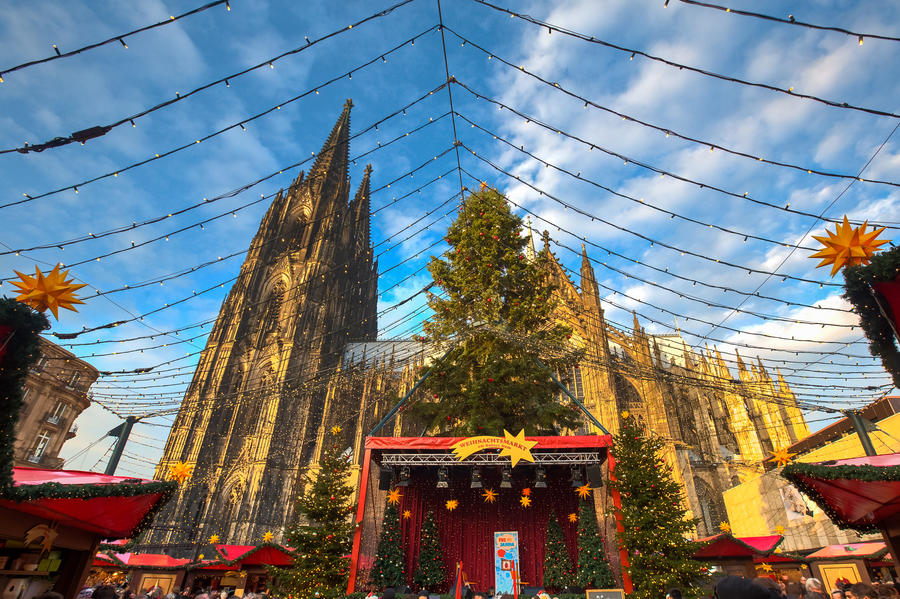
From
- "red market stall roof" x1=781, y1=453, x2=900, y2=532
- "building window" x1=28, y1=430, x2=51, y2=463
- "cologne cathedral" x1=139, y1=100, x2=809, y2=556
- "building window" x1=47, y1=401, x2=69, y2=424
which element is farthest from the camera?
"cologne cathedral" x1=139, y1=100, x2=809, y2=556

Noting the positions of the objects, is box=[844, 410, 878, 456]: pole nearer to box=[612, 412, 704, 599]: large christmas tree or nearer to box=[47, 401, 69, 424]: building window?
box=[612, 412, 704, 599]: large christmas tree

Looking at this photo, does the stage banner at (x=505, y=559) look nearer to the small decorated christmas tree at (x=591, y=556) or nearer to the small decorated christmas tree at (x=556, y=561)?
the small decorated christmas tree at (x=556, y=561)

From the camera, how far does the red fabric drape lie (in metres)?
9.96

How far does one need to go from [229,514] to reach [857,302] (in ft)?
108

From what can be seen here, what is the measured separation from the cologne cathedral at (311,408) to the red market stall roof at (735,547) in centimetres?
903

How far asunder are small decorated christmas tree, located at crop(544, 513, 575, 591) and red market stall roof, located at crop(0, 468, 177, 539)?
755 centimetres

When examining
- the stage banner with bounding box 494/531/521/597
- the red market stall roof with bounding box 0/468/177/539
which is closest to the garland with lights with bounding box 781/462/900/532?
the stage banner with bounding box 494/531/521/597

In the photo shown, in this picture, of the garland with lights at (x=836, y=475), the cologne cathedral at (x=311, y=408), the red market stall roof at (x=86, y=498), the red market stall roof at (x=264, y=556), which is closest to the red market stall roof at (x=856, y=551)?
the cologne cathedral at (x=311, y=408)

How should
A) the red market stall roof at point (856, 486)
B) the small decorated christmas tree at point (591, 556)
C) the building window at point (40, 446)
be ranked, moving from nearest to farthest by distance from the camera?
the red market stall roof at point (856, 486) → the small decorated christmas tree at point (591, 556) → the building window at point (40, 446)

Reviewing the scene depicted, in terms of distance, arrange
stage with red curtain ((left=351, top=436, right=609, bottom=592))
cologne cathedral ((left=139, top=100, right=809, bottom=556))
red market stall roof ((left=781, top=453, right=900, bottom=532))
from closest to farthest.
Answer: red market stall roof ((left=781, top=453, right=900, bottom=532)), stage with red curtain ((left=351, top=436, right=609, bottom=592)), cologne cathedral ((left=139, top=100, right=809, bottom=556))

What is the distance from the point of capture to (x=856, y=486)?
15.6 ft

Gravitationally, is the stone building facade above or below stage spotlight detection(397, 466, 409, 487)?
above

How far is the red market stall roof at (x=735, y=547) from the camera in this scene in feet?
36.8

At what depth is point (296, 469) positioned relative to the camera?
1080 inches
